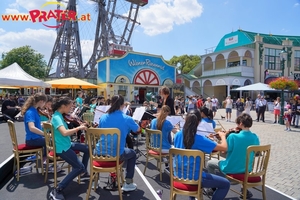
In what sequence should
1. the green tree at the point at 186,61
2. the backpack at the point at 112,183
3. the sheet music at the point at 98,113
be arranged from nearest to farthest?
the backpack at the point at 112,183
the sheet music at the point at 98,113
the green tree at the point at 186,61

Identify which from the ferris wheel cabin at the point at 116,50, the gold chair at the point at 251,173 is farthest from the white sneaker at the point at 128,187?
the ferris wheel cabin at the point at 116,50

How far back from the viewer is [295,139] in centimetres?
790

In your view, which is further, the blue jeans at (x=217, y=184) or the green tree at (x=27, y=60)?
the green tree at (x=27, y=60)

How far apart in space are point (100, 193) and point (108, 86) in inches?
784

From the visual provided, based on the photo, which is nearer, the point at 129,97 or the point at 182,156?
the point at 182,156

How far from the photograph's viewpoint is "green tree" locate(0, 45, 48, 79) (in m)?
29.2

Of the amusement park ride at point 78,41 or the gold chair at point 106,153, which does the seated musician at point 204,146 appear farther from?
the amusement park ride at point 78,41

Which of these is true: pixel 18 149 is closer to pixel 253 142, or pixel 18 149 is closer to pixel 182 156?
pixel 182 156

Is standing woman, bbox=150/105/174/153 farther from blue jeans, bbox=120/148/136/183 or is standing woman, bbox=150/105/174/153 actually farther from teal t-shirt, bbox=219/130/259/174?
teal t-shirt, bbox=219/130/259/174

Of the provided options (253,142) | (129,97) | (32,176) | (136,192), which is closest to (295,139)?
(253,142)

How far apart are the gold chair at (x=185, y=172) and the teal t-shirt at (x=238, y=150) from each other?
2.49 feet

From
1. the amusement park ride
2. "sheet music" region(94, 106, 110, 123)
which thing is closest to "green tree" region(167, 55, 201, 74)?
the amusement park ride

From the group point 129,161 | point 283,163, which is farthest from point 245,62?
point 129,161

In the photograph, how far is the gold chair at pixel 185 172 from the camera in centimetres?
243
